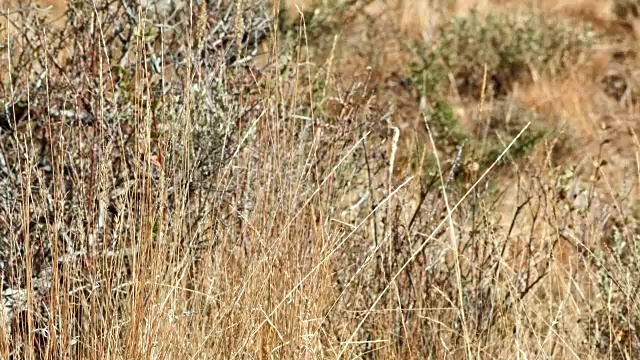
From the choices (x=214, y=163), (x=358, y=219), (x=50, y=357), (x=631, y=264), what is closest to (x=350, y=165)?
(x=358, y=219)

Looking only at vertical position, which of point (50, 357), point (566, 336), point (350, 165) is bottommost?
point (566, 336)

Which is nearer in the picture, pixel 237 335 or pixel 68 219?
pixel 237 335

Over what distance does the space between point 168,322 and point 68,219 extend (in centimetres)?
77

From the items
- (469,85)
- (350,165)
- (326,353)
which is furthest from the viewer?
(469,85)

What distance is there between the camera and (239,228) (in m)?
2.80

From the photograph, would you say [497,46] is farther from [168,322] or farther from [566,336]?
[168,322]

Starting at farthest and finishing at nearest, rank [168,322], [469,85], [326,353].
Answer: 1. [469,85]
2. [326,353]
3. [168,322]

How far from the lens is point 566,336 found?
296 cm

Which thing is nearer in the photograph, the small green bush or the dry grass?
the dry grass

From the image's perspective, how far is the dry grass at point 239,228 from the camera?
2.32 m

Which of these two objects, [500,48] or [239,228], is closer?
[239,228]

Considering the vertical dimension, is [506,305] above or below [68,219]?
below

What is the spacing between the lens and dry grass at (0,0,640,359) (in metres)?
2.32

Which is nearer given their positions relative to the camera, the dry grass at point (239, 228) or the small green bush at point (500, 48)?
the dry grass at point (239, 228)
